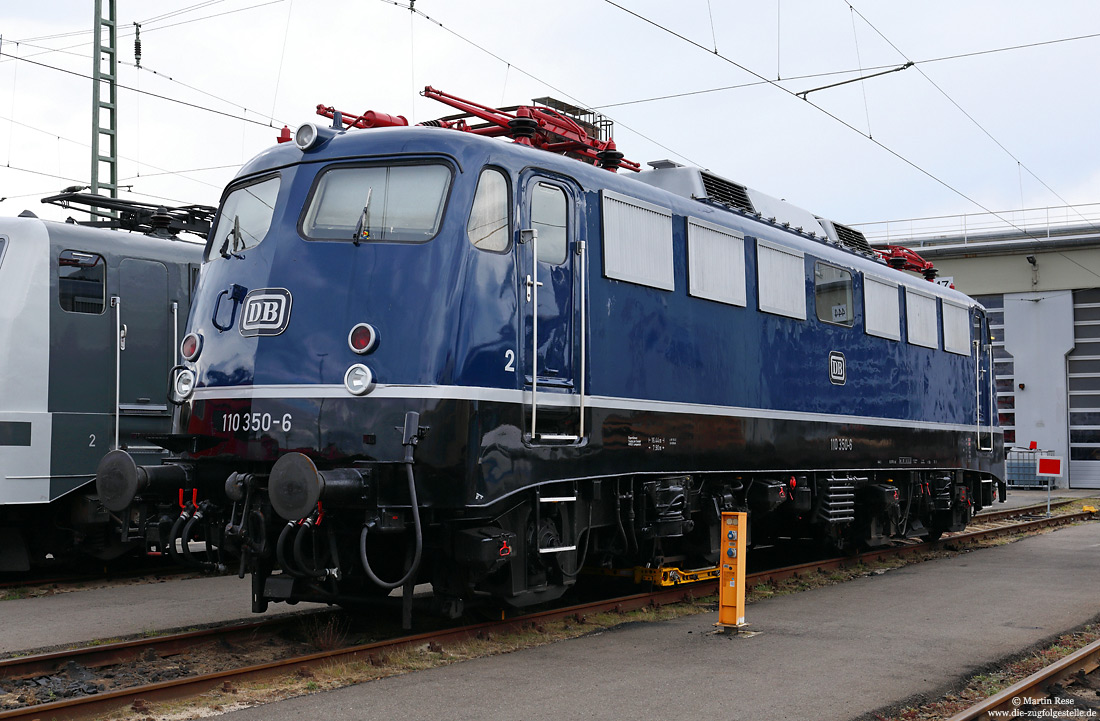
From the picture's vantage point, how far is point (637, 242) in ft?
30.2

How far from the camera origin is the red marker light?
23.8ft

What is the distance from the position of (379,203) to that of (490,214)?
812mm

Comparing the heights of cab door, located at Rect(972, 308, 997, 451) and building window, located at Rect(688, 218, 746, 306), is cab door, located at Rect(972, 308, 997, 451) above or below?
below

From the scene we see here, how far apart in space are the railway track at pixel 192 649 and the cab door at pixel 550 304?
166 centimetres

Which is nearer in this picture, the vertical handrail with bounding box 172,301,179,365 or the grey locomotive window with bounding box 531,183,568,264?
the grey locomotive window with bounding box 531,183,568,264

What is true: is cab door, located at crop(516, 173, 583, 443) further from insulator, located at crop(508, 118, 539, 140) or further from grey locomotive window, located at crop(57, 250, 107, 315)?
grey locomotive window, located at crop(57, 250, 107, 315)

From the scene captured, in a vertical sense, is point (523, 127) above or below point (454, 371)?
above

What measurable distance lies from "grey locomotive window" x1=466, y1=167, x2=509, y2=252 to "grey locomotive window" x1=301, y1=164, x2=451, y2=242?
0.25 m

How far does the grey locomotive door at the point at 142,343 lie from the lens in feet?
38.5

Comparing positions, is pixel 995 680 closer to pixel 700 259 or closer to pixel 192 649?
pixel 700 259

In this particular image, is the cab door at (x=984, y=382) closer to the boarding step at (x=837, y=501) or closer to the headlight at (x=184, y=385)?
the boarding step at (x=837, y=501)

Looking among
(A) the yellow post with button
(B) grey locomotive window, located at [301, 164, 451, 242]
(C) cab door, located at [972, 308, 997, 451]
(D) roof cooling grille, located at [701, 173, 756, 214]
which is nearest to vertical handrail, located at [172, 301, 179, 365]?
(B) grey locomotive window, located at [301, 164, 451, 242]

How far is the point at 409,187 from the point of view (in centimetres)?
772

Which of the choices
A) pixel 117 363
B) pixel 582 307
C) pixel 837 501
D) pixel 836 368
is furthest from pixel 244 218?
pixel 837 501
